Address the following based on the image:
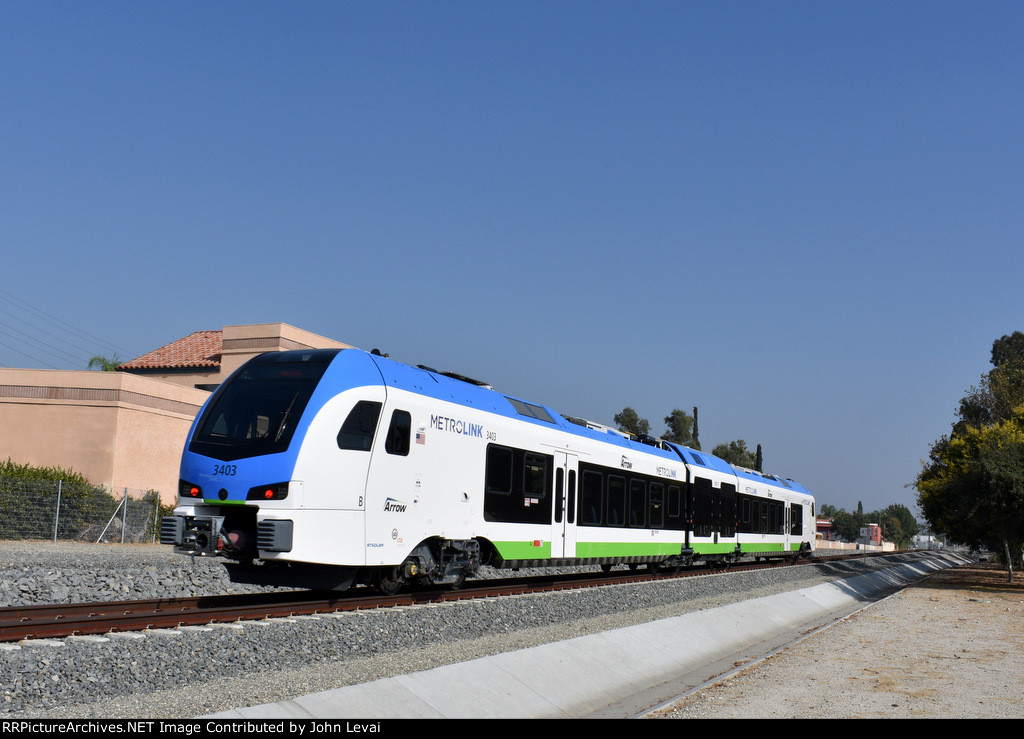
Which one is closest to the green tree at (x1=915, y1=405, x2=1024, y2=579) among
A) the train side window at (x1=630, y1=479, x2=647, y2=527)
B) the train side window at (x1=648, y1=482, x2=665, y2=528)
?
the train side window at (x1=648, y1=482, x2=665, y2=528)

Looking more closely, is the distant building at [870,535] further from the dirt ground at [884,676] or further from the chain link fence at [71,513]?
the dirt ground at [884,676]

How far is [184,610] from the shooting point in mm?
11688

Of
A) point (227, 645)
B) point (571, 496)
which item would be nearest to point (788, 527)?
point (571, 496)

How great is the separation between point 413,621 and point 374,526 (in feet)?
5.08

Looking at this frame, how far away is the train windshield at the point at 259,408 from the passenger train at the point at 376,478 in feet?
0.07

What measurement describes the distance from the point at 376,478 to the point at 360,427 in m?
0.82

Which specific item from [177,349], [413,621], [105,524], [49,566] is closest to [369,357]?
[413,621]

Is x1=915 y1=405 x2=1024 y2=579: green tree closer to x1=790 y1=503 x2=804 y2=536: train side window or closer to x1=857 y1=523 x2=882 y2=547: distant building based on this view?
x1=790 y1=503 x2=804 y2=536: train side window

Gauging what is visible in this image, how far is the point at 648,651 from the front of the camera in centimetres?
1352

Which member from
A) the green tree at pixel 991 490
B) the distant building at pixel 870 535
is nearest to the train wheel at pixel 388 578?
the green tree at pixel 991 490

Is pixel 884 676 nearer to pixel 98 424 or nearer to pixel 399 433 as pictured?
pixel 399 433

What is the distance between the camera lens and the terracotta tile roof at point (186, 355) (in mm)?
49781

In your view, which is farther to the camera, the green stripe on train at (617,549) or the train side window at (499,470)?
the green stripe on train at (617,549)

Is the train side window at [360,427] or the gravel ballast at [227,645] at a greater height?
the train side window at [360,427]
